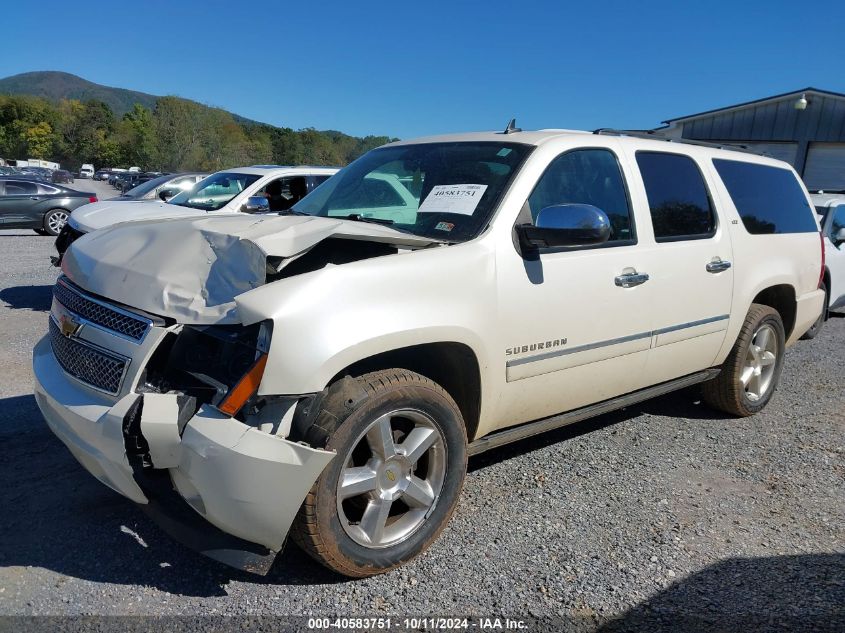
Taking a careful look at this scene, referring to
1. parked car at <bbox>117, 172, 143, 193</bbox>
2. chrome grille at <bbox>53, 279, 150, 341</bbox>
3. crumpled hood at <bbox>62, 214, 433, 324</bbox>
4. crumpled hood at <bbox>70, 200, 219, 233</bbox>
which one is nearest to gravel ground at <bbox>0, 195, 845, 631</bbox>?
chrome grille at <bbox>53, 279, 150, 341</bbox>

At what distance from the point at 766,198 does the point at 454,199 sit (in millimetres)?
2853

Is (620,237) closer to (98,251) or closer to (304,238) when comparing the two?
(304,238)

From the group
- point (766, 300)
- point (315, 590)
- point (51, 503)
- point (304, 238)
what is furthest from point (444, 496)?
point (766, 300)

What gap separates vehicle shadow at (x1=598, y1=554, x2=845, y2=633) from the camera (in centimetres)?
263

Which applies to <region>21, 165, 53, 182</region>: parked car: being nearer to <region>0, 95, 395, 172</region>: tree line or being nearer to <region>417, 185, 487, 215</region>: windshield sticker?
<region>0, 95, 395, 172</region>: tree line

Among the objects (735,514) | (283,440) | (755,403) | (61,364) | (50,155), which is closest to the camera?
(283,440)

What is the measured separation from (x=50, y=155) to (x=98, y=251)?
130 meters

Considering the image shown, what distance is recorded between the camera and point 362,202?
4000mm

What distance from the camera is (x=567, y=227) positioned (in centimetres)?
315

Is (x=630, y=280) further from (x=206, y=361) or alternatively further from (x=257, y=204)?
(x=257, y=204)

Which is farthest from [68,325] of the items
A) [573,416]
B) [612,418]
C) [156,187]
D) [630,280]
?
[156,187]

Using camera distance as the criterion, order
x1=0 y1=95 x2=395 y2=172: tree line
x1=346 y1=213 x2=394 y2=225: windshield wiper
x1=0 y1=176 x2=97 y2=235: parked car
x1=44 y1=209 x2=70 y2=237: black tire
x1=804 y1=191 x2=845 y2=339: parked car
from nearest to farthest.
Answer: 1. x1=346 y1=213 x2=394 y2=225: windshield wiper
2. x1=804 y1=191 x2=845 y2=339: parked car
3. x1=0 y1=176 x2=97 y2=235: parked car
4. x1=44 y1=209 x2=70 y2=237: black tire
5. x1=0 y1=95 x2=395 y2=172: tree line

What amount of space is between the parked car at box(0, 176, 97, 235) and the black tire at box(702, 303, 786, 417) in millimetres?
16956

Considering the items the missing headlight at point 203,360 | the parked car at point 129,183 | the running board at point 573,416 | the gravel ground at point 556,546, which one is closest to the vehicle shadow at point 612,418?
the gravel ground at point 556,546
